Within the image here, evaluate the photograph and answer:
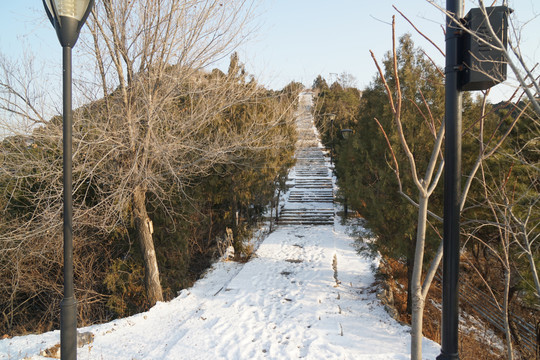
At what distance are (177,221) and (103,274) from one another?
2263 millimetres

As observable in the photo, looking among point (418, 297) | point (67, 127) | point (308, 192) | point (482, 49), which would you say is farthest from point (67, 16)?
point (308, 192)

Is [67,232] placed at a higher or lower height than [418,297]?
higher

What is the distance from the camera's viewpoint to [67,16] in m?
2.84

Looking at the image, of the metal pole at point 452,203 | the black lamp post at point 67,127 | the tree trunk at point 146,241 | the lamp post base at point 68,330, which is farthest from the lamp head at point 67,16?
the tree trunk at point 146,241

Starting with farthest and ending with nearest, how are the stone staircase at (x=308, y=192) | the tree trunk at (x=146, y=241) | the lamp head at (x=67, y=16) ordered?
the stone staircase at (x=308, y=192), the tree trunk at (x=146, y=241), the lamp head at (x=67, y=16)

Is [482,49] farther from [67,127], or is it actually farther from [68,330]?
[68,330]

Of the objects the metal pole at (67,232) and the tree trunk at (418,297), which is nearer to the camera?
the tree trunk at (418,297)

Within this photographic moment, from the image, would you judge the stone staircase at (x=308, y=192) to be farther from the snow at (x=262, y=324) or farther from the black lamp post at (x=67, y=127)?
the black lamp post at (x=67, y=127)

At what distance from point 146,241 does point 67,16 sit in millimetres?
5304

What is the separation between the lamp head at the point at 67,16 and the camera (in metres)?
2.81

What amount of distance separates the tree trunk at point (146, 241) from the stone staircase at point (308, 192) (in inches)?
178

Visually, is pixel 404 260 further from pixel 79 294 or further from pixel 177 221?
pixel 79 294

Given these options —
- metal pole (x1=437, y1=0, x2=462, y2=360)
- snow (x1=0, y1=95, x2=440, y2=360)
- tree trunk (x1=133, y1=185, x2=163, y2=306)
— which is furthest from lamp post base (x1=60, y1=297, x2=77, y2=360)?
tree trunk (x1=133, y1=185, x2=163, y2=306)

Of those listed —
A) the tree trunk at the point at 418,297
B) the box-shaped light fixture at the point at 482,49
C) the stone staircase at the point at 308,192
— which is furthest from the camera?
the stone staircase at the point at 308,192
